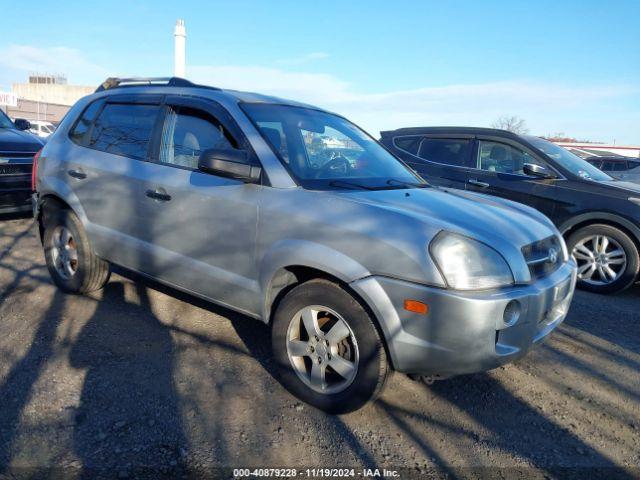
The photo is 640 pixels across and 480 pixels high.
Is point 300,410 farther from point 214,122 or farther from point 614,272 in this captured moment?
point 614,272

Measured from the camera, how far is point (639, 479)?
7.91 feet

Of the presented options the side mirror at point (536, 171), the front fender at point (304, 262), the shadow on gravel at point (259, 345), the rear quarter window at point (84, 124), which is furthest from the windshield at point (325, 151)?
the side mirror at point (536, 171)

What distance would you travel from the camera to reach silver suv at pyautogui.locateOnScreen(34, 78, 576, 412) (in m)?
2.50

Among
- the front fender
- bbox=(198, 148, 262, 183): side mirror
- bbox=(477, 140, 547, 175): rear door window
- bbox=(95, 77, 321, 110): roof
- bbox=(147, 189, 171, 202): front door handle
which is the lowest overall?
the front fender

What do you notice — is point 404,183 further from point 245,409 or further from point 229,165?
point 245,409

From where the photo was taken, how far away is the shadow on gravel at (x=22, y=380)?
2478 mm

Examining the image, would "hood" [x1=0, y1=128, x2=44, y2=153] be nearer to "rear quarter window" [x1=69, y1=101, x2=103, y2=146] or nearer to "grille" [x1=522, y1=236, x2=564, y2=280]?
"rear quarter window" [x1=69, y1=101, x2=103, y2=146]

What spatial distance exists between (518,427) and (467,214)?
1.22 m

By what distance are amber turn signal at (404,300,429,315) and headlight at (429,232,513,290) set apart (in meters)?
0.16

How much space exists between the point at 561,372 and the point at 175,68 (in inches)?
1003

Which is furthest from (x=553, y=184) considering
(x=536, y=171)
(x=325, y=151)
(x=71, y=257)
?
(x=71, y=257)

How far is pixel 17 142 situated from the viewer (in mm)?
7043

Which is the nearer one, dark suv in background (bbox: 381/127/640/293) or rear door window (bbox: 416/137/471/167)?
dark suv in background (bbox: 381/127/640/293)

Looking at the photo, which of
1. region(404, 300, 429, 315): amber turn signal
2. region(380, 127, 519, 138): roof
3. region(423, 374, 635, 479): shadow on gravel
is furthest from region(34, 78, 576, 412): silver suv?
region(380, 127, 519, 138): roof
